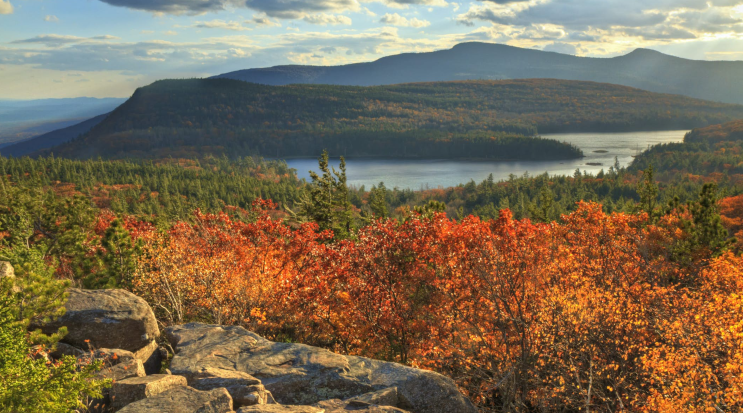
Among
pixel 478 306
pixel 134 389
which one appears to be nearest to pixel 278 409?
pixel 134 389

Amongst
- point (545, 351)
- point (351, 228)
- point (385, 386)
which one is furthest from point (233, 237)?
point (351, 228)

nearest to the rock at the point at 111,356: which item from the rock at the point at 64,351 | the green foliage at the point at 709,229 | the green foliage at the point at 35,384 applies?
the rock at the point at 64,351

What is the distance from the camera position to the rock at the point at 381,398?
13387 mm

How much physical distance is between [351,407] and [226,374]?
4421mm

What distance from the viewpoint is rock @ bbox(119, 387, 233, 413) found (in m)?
12.0

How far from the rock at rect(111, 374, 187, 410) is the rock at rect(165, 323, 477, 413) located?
1426 mm

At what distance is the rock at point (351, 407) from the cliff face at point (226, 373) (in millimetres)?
28

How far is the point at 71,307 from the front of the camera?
18609 millimetres

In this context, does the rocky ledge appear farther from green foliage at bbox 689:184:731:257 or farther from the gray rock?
green foliage at bbox 689:184:731:257

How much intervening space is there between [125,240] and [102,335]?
43.4ft

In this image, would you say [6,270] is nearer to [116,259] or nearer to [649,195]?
[116,259]

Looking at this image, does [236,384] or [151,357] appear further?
[151,357]

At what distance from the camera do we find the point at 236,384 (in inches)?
554

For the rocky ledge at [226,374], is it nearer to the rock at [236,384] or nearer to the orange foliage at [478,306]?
the rock at [236,384]
